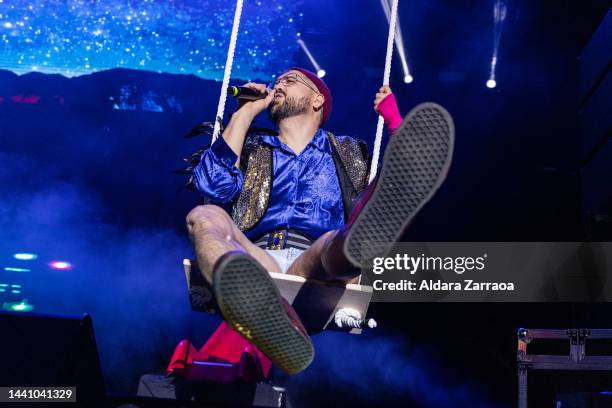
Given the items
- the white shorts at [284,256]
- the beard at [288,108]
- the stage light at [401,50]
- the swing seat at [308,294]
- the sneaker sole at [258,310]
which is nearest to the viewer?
the sneaker sole at [258,310]

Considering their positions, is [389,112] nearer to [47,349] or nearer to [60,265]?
[47,349]

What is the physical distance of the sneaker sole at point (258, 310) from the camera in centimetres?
150

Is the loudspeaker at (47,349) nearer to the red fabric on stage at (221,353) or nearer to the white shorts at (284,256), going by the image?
the red fabric on stage at (221,353)

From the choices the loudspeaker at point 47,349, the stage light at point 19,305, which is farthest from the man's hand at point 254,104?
the stage light at point 19,305

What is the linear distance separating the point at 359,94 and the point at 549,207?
4.95ft

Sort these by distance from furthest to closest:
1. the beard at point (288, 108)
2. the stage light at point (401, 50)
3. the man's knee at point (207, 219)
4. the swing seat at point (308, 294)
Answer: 1. the stage light at point (401, 50)
2. the beard at point (288, 108)
3. the swing seat at point (308, 294)
4. the man's knee at point (207, 219)

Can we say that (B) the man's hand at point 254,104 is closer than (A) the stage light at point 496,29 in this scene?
Yes

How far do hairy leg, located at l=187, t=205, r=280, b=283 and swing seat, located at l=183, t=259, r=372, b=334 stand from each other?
0.15 m

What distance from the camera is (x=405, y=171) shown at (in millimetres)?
1722

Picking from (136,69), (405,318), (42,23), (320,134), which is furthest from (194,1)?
(405,318)

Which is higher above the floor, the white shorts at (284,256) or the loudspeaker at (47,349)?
the white shorts at (284,256)

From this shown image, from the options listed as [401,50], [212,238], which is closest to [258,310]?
[212,238]

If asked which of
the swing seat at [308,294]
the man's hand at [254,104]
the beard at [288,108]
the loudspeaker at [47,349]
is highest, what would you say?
the beard at [288,108]

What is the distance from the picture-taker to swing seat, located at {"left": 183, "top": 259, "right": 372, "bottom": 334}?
2.03m
